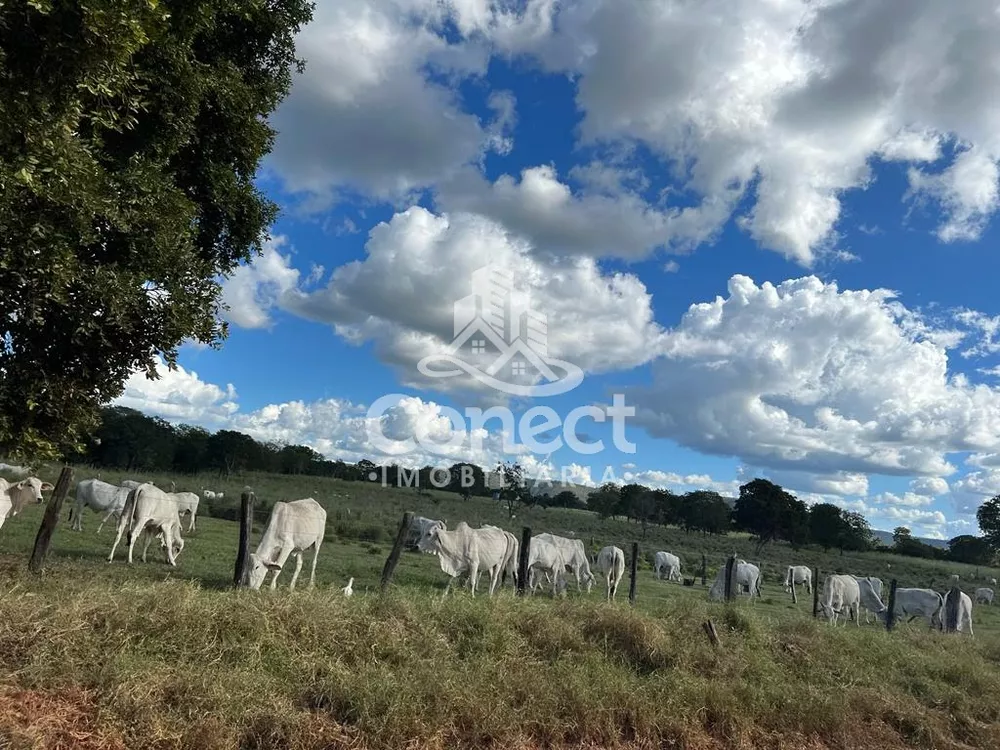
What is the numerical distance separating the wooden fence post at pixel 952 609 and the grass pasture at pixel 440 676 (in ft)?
31.3

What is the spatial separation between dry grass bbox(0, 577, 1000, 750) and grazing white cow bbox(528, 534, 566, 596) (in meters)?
8.30

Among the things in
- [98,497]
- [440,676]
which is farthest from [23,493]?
[440,676]

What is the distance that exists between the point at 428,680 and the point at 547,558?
12701 mm

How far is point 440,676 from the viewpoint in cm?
801

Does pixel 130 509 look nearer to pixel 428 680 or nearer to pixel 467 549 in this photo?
pixel 467 549

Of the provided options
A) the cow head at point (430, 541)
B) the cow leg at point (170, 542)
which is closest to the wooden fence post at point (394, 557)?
the cow head at point (430, 541)

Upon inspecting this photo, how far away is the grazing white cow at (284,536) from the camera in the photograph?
1331cm

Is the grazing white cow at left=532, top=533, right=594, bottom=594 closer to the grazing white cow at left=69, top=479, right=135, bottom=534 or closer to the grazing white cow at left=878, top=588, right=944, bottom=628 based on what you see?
the grazing white cow at left=878, top=588, right=944, bottom=628

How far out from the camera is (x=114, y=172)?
776 centimetres

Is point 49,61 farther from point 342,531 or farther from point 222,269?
point 342,531

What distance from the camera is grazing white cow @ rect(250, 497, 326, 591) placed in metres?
13.3

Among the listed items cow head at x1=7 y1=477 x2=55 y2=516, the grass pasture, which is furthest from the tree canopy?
cow head at x1=7 y1=477 x2=55 y2=516

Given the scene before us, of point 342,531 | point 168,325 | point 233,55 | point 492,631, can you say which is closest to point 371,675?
point 492,631

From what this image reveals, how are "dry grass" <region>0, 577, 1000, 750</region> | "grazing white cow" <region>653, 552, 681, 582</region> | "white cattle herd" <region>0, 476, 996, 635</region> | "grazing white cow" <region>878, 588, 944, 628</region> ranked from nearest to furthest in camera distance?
"dry grass" <region>0, 577, 1000, 750</region>, "white cattle herd" <region>0, 476, 996, 635</region>, "grazing white cow" <region>878, 588, 944, 628</region>, "grazing white cow" <region>653, 552, 681, 582</region>
